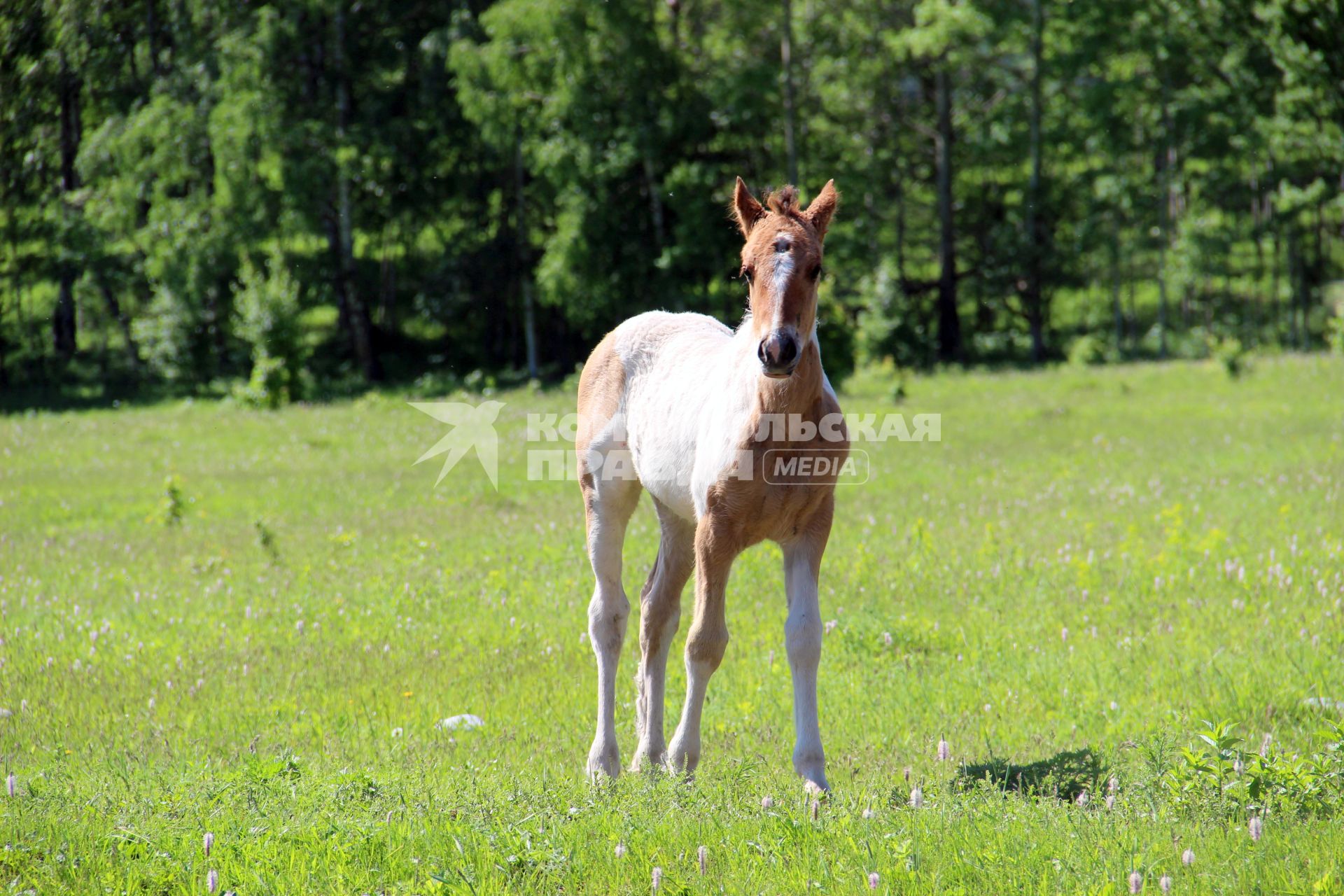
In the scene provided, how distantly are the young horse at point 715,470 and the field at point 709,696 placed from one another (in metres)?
0.54

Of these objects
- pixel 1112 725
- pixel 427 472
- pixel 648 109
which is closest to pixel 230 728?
A: pixel 1112 725

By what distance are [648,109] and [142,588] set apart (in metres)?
28.2

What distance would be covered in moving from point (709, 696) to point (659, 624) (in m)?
1.16

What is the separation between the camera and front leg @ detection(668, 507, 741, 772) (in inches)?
215

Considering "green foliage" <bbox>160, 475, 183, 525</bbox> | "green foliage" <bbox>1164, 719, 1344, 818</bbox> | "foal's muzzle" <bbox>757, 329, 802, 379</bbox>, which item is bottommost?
"green foliage" <bbox>1164, 719, 1344, 818</bbox>

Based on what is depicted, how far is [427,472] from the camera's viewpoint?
1744 cm

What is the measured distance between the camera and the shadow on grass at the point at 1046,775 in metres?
5.29

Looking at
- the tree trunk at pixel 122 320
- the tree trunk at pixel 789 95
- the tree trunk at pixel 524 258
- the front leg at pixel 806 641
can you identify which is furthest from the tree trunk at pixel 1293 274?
the tree trunk at pixel 122 320

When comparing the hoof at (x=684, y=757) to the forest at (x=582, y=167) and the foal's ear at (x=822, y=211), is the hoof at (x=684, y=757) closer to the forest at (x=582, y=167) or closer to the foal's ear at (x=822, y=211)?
the foal's ear at (x=822, y=211)

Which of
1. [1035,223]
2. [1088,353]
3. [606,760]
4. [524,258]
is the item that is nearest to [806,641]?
[606,760]

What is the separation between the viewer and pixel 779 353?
15.0 feet

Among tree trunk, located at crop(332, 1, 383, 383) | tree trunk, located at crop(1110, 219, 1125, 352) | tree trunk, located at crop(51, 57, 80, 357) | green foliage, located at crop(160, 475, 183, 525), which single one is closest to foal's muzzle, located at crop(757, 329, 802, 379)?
green foliage, located at crop(160, 475, 183, 525)

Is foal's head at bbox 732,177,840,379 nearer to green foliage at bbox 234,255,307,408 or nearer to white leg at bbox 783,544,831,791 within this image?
white leg at bbox 783,544,831,791

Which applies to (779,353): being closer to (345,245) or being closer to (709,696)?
(709,696)
